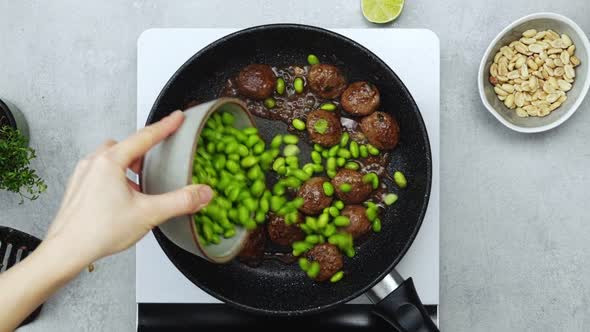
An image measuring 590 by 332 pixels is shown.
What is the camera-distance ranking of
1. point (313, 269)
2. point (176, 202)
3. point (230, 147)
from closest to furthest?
point (176, 202) < point (230, 147) < point (313, 269)

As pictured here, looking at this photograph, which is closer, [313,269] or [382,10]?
[313,269]

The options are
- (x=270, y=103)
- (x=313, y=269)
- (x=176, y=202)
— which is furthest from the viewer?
(x=270, y=103)

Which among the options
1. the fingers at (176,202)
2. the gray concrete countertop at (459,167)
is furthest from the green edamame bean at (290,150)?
the fingers at (176,202)

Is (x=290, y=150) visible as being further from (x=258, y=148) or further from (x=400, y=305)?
(x=400, y=305)

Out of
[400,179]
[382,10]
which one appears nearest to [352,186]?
[400,179]

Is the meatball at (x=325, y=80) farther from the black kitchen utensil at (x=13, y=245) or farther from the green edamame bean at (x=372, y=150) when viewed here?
the black kitchen utensil at (x=13, y=245)

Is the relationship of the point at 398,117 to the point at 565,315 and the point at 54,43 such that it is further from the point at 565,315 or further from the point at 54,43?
the point at 54,43
